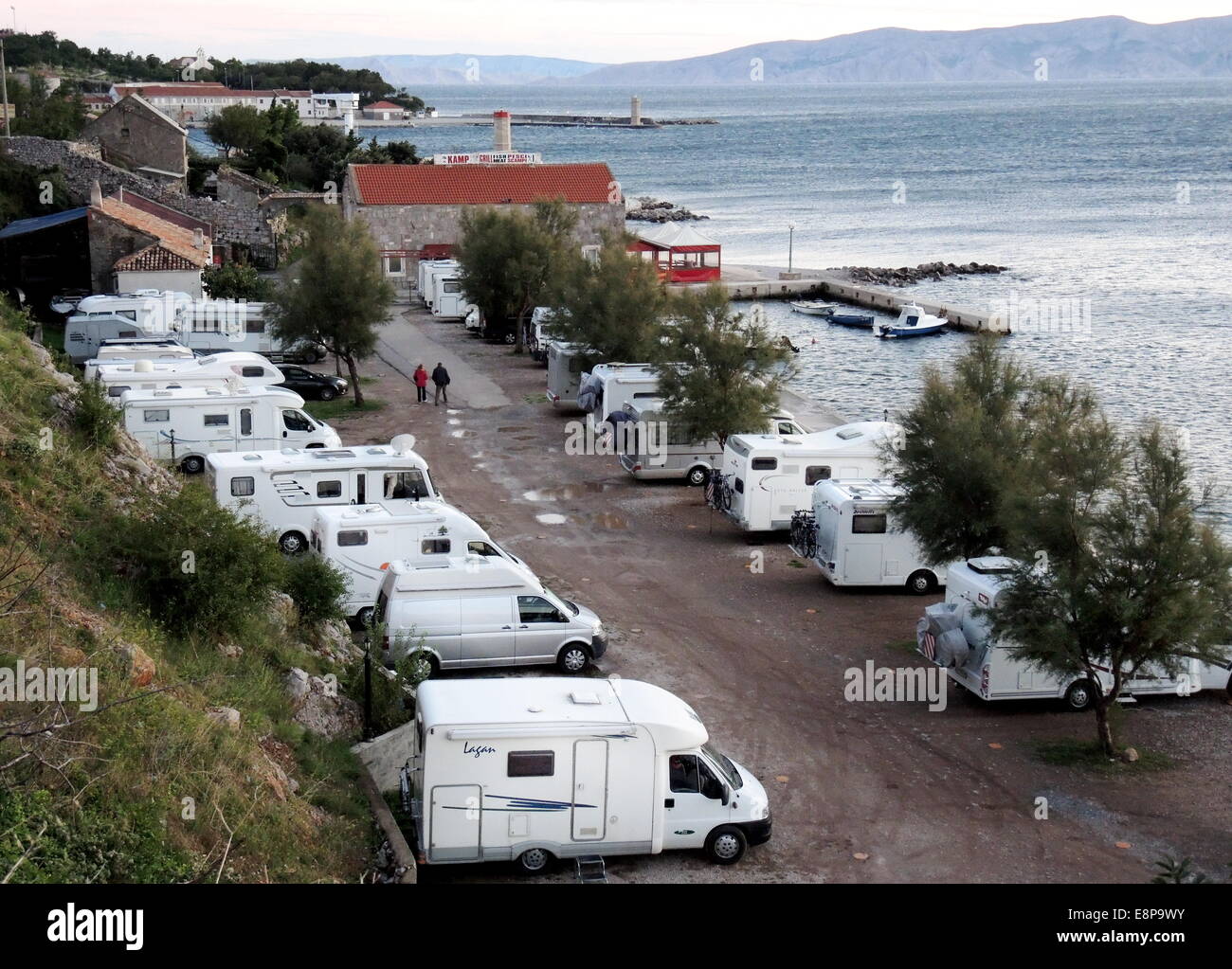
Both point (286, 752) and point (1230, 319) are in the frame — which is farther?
point (1230, 319)

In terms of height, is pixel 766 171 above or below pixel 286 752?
above

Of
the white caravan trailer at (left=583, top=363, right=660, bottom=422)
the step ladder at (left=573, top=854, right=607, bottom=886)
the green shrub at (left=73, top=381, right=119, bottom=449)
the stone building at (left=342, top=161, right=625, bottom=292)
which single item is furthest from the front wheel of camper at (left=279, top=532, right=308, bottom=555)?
the stone building at (left=342, top=161, right=625, bottom=292)

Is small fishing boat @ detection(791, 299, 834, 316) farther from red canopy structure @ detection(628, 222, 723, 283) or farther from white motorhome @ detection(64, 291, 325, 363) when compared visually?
white motorhome @ detection(64, 291, 325, 363)

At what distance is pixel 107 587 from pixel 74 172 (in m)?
47.2

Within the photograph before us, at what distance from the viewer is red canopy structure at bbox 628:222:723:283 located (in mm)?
58531

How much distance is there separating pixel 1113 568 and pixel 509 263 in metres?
31.1

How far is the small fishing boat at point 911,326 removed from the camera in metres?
56.5

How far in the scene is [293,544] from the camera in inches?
896

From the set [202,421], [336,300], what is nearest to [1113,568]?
[202,421]

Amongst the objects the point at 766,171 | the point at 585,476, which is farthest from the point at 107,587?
the point at 766,171

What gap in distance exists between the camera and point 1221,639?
15.3m

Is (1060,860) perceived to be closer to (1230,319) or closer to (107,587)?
(107,587)

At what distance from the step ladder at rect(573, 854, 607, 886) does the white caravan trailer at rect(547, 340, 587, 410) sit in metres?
23.5

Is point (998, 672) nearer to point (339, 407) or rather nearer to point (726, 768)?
point (726, 768)
